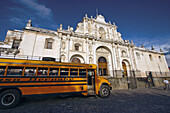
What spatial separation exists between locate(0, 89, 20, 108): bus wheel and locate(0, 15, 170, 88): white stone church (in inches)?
218

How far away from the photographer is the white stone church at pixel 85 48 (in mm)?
12773

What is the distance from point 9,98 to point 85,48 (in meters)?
13.1

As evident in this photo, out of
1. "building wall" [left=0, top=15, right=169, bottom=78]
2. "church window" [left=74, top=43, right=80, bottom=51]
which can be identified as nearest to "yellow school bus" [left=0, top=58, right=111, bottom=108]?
"building wall" [left=0, top=15, right=169, bottom=78]

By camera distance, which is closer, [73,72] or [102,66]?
[73,72]

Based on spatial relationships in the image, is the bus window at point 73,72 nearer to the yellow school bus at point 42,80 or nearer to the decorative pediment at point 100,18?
the yellow school bus at point 42,80

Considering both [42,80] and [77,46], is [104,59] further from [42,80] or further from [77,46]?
[42,80]

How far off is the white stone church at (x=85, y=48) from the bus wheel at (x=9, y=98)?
5538mm

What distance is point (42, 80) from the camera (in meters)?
5.34

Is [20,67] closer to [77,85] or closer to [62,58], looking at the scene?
[77,85]

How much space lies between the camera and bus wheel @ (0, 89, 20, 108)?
14.4 ft

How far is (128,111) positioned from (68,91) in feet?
13.1

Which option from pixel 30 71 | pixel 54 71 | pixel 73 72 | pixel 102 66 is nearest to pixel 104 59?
pixel 102 66

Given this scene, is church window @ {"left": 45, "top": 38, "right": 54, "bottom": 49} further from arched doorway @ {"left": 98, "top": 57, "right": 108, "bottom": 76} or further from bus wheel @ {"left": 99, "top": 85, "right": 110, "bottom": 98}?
bus wheel @ {"left": 99, "top": 85, "right": 110, "bottom": 98}

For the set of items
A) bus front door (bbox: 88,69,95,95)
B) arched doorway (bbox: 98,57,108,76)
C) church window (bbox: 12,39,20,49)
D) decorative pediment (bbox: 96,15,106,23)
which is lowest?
bus front door (bbox: 88,69,95,95)
